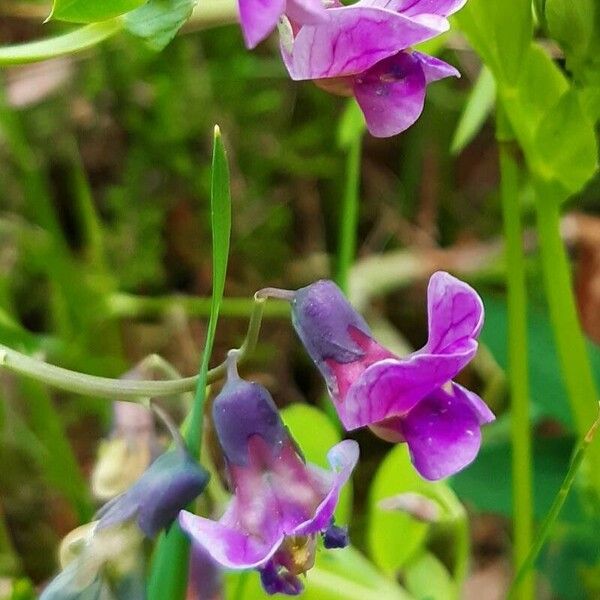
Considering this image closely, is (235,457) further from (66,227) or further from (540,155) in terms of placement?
(66,227)

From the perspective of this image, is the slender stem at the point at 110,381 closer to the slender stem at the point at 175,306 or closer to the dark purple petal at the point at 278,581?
the dark purple petal at the point at 278,581

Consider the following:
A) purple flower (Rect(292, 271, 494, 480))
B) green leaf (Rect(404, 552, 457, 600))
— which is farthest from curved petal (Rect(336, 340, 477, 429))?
green leaf (Rect(404, 552, 457, 600))

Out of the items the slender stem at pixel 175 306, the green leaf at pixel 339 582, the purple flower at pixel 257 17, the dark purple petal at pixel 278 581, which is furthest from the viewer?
the slender stem at pixel 175 306

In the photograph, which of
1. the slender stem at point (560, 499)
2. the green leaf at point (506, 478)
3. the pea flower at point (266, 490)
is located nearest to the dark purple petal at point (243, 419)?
the pea flower at point (266, 490)

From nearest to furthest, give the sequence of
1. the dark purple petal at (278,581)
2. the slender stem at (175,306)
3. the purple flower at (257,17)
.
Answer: the purple flower at (257,17) → the dark purple petal at (278,581) → the slender stem at (175,306)

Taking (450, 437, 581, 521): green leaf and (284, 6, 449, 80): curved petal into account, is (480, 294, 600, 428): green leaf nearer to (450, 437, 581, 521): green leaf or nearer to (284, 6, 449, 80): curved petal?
(450, 437, 581, 521): green leaf

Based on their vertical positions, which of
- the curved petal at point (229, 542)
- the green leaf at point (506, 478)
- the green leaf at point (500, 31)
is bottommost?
the green leaf at point (506, 478)

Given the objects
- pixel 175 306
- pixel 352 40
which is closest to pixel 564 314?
pixel 352 40
